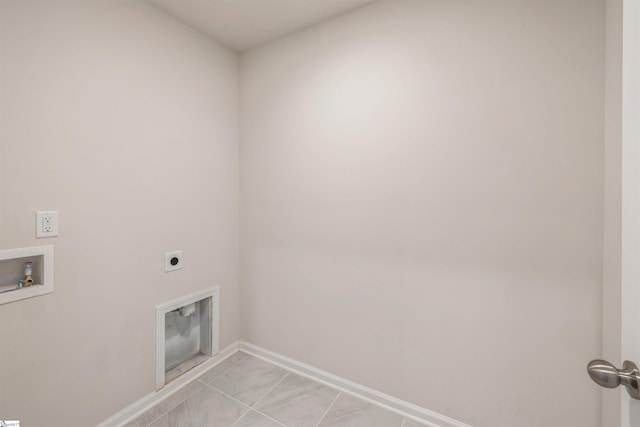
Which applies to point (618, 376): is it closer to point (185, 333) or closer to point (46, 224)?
point (46, 224)

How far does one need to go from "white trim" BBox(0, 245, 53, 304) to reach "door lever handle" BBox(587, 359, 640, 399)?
1979 mm

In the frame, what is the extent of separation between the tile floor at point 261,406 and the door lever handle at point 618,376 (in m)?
1.27

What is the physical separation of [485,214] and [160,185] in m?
1.91

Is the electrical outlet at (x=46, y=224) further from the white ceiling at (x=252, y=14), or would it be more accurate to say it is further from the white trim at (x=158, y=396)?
the white ceiling at (x=252, y=14)

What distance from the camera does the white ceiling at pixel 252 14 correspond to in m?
1.62

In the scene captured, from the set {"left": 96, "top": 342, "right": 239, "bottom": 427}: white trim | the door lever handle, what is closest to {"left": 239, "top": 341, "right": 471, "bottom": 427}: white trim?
{"left": 96, "top": 342, "right": 239, "bottom": 427}: white trim

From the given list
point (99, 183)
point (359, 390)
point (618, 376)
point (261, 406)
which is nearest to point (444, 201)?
point (618, 376)

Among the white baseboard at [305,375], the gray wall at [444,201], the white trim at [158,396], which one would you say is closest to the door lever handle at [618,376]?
the gray wall at [444,201]

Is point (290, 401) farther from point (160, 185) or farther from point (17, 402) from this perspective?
point (160, 185)

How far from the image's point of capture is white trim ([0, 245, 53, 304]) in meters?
1.13

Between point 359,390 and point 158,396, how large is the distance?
1292 mm

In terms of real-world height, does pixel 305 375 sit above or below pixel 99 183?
below

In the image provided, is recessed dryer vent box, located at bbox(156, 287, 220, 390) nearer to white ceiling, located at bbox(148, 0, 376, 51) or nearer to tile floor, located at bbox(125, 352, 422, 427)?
tile floor, located at bbox(125, 352, 422, 427)

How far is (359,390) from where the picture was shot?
67.6 inches
